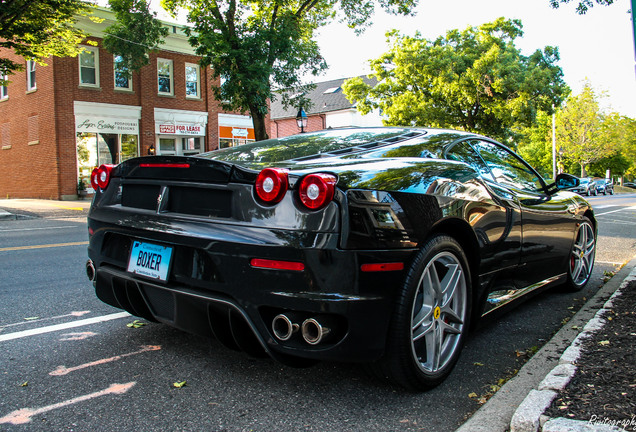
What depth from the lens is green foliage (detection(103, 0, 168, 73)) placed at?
19.2 metres

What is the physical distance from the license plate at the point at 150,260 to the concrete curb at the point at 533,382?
5.19ft

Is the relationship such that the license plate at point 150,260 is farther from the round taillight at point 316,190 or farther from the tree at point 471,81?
the tree at point 471,81

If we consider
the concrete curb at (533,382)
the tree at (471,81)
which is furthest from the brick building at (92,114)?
the concrete curb at (533,382)

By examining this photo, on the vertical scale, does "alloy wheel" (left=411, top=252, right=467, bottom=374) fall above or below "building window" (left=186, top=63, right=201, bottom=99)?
below

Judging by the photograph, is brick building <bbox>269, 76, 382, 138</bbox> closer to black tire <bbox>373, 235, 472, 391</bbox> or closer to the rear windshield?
the rear windshield

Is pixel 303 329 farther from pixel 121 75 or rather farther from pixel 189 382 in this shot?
pixel 121 75

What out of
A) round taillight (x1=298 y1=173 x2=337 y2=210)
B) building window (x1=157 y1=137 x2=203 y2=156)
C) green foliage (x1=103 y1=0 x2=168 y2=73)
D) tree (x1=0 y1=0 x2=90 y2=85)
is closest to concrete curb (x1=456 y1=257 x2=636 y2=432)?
round taillight (x1=298 y1=173 x2=337 y2=210)

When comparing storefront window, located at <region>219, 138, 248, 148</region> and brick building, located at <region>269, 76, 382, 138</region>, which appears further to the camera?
brick building, located at <region>269, 76, 382, 138</region>

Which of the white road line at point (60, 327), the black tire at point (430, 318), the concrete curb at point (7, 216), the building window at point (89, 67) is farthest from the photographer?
the building window at point (89, 67)

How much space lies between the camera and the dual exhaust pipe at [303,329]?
226cm

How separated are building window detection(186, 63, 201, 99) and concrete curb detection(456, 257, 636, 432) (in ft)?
83.5

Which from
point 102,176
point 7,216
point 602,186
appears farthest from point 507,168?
point 602,186

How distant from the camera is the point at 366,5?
23359 millimetres

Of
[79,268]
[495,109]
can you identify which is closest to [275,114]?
[495,109]
